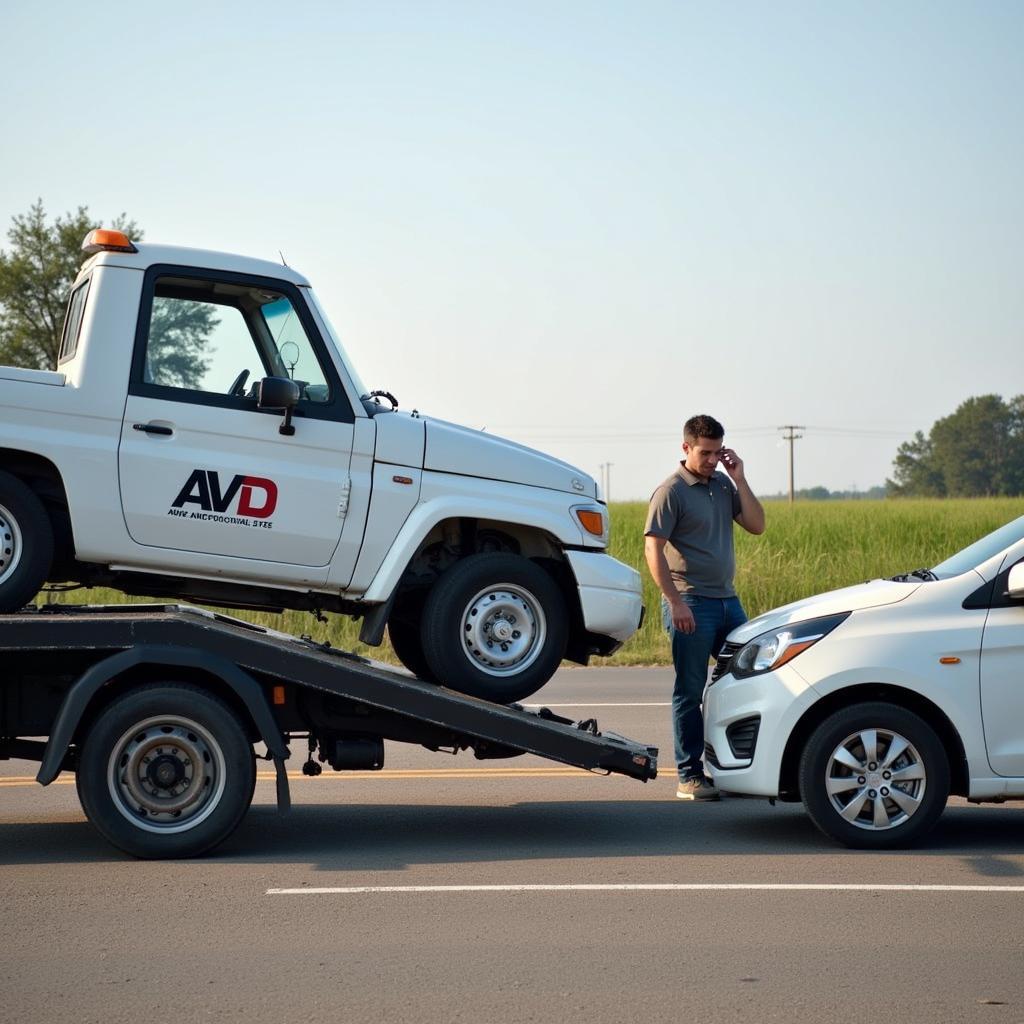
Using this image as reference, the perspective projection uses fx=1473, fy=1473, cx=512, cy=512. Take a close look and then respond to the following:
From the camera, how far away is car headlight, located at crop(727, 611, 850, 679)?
24.2 ft

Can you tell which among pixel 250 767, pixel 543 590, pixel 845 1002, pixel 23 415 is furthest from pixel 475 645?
pixel 845 1002

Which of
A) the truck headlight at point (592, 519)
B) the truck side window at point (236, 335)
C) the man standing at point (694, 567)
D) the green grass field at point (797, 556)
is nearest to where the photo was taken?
the truck side window at point (236, 335)

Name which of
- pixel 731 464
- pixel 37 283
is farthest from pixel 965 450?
pixel 731 464

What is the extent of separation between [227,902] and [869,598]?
137 inches

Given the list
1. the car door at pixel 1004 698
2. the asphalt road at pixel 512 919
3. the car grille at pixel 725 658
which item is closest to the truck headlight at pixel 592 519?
the car grille at pixel 725 658

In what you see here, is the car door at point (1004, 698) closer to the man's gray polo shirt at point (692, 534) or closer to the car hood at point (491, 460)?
the man's gray polo shirt at point (692, 534)

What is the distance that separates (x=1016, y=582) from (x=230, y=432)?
3.91 meters

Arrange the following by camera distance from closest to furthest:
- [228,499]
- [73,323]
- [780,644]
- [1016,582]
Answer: [1016,582] → [228,499] → [780,644] → [73,323]

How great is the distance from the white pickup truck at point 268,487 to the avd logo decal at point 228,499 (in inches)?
0.4

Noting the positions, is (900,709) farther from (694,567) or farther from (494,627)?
(494,627)

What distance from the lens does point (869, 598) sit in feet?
24.4

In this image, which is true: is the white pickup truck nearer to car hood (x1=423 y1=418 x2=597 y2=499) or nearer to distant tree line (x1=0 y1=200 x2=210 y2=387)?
car hood (x1=423 y1=418 x2=597 y2=499)

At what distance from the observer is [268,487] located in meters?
7.39

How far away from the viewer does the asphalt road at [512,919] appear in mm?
4871
